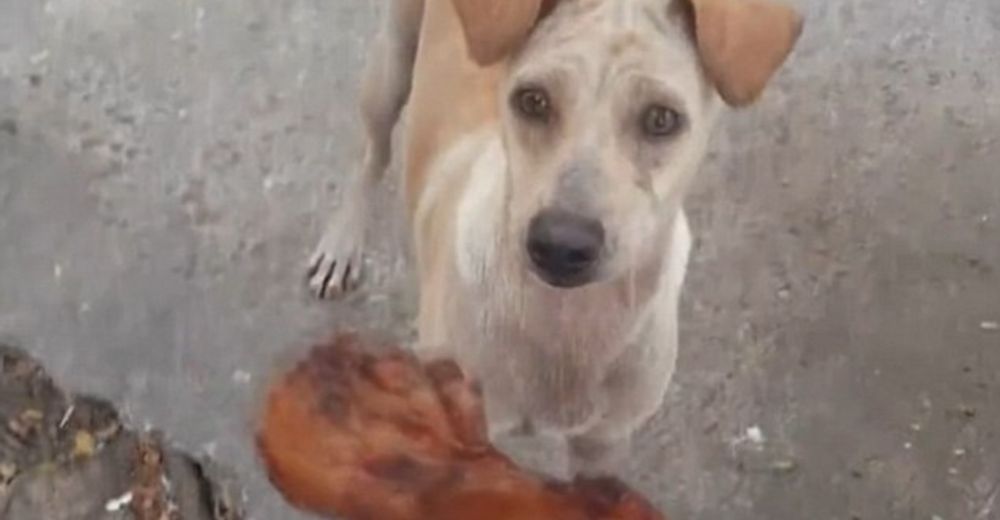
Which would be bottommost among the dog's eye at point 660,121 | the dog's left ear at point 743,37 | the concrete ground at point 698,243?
the concrete ground at point 698,243

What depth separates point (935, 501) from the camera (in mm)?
2684

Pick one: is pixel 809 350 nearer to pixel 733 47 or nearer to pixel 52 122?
pixel 733 47

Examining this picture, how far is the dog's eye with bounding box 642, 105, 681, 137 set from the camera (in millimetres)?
1981

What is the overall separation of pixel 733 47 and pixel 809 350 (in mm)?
959

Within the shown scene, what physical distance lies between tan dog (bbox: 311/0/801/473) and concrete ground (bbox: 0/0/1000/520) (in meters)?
0.44

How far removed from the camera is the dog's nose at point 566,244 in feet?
6.34

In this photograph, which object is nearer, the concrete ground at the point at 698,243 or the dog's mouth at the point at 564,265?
the dog's mouth at the point at 564,265

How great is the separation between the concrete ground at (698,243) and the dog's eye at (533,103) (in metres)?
0.78

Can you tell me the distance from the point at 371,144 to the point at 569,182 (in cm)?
93

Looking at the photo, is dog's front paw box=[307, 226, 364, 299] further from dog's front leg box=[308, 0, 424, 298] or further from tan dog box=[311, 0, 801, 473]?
tan dog box=[311, 0, 801, 473]

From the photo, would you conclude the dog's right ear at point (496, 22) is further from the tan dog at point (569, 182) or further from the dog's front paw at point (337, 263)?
the dog's front paw at point (337, 263)

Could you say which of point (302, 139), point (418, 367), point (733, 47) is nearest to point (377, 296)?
point (302, 139)

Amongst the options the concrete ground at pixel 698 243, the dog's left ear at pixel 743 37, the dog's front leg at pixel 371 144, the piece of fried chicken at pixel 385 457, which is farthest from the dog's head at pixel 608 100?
the concrete ground at pixel 698 243

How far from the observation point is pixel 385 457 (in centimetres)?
147
